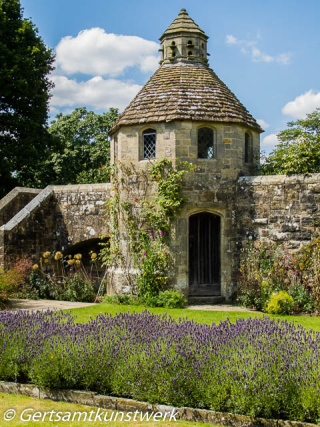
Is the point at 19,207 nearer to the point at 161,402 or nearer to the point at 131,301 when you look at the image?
the point at 131,301

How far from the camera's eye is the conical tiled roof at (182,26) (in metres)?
15.4

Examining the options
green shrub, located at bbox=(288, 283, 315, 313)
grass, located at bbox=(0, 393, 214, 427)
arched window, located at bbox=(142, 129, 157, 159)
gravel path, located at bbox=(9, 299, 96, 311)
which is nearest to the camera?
grass, located at bbox=(0, 393, 214, 427)

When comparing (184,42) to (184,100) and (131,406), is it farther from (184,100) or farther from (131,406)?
(131,406)

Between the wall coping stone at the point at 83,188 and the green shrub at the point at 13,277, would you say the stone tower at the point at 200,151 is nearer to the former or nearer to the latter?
the wall coping stone at the point at 83,188

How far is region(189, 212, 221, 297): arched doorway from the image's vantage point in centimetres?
1484

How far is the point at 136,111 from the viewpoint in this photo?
14.2m

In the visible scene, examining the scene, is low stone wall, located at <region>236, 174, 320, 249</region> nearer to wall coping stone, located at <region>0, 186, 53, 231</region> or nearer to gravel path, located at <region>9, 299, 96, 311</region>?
gravel path, located at <region>9, 299, 96, 311</region>

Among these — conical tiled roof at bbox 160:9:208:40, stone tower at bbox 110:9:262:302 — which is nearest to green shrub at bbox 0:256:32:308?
stone tower at bbox 110:9:262:302

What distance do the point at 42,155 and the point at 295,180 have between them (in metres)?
12.5

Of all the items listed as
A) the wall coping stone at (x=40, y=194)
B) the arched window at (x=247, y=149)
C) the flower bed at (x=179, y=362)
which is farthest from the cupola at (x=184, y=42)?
the flower bed at (x=179, y=362)

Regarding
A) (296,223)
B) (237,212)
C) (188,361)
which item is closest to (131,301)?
(237,212)

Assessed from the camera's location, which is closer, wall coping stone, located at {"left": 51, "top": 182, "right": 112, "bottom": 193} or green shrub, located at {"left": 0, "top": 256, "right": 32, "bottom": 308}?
green shrub, located at {"left": 0, "top": 256, "right": 32, "bottom": 308}

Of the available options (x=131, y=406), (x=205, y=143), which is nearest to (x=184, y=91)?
(x=205, y=143)

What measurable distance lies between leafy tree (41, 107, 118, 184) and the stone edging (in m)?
17.1
